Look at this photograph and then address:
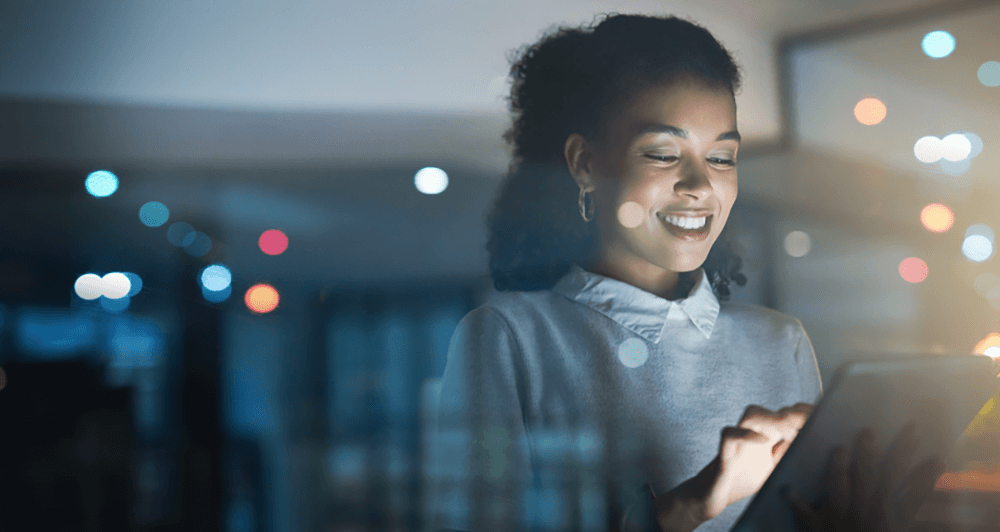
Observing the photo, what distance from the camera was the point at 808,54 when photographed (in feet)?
3.90

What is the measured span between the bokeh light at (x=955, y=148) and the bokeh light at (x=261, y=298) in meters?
1.25

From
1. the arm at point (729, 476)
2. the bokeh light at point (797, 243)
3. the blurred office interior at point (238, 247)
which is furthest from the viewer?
the bokeh light at point (797, 243)

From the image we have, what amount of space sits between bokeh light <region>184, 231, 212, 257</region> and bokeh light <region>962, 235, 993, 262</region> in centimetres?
136

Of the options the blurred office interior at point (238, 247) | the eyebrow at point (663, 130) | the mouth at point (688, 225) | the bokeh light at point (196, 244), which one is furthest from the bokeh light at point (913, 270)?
the bokeh light at point (196, 244)

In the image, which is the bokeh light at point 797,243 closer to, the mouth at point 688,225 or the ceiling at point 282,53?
the mouth at point 688,225

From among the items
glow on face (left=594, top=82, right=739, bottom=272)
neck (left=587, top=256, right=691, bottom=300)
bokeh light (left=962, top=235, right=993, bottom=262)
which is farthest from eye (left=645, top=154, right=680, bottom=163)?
Answer: bokeh light (left=962, top=235, right=993, bottom=262)

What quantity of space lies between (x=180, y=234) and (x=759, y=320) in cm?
96

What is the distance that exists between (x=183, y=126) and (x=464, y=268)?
476 mm

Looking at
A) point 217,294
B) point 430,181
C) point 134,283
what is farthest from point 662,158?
point 134,283

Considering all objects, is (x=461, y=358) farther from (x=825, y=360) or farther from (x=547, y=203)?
(x=825, y=360)

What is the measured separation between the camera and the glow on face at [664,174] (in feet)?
3.46

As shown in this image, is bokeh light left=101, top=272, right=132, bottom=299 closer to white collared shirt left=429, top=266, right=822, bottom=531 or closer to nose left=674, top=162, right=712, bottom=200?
white collared shirt left=429, top=266, right=822, bottom=531

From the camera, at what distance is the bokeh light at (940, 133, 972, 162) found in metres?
1.23

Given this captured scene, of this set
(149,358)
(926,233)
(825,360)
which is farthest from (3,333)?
(926,233)
